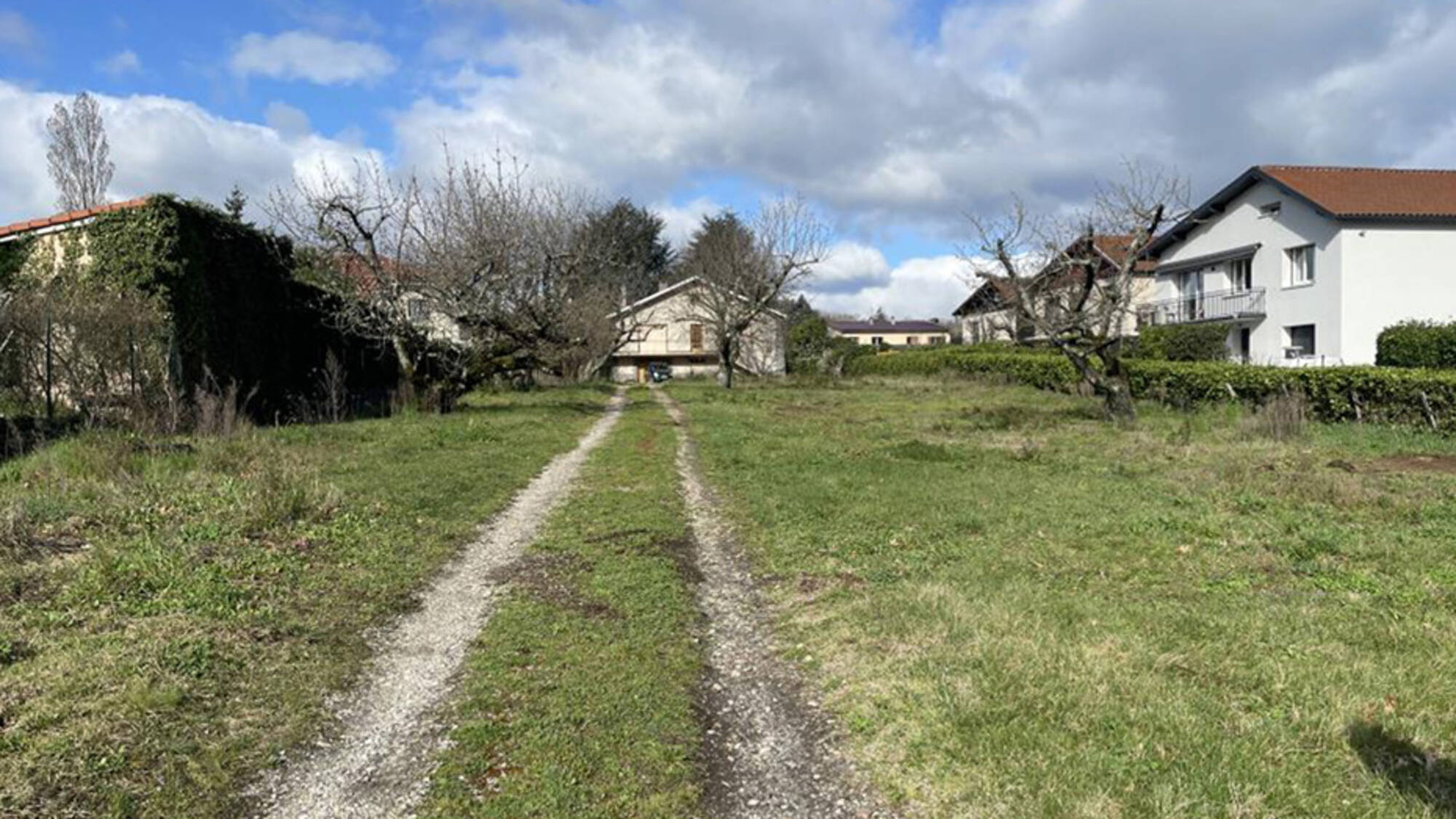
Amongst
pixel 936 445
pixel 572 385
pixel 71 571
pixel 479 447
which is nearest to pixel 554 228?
pixel 572 385

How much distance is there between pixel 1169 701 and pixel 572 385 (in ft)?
114

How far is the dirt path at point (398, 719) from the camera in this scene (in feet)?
11.8

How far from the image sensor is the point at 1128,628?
5379 millimetres

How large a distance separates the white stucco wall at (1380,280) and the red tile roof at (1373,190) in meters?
0.64

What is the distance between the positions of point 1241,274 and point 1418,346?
12.4 m

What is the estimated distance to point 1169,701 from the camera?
428cm

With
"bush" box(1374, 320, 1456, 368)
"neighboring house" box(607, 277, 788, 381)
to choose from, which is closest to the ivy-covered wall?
"neighboring house" box(607, 277, 788, 381)

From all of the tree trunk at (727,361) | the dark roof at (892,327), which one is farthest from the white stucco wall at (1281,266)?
the dark roof at (892,327)

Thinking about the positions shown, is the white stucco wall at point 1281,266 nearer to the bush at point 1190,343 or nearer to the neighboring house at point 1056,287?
the bush at point 1190,343

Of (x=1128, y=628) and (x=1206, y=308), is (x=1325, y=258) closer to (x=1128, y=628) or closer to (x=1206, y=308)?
(x=1206, y=308)

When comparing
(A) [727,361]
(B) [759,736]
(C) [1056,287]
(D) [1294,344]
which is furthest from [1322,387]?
(A) [727,361]

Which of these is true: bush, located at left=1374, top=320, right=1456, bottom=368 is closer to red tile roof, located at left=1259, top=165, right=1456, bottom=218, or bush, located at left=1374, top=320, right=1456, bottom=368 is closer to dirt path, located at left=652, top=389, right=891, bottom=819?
red tile roof, located at left=1259, top=165, right=1456, bottom=218

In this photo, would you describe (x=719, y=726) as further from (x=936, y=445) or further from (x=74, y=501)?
(x=936, y=445)

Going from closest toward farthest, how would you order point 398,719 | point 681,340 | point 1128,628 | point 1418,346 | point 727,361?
point 398,719
point 1128,628
point 1418,346
point 727,361
point 681,340
